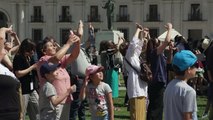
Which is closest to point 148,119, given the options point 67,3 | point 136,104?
point 136,104

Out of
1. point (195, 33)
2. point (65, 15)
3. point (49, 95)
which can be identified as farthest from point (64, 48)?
point (65, 15)

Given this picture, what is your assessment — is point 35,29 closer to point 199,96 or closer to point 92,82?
point 199,96

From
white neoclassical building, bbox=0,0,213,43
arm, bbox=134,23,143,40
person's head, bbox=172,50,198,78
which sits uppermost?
white neoclassical building, bbox=0,0,213,43

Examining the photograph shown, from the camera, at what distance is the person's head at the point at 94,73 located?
23.6 feet

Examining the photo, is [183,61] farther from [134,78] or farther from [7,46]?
[7,46]

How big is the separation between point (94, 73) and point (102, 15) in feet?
182

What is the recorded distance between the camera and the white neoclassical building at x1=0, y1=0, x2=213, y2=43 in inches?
2334

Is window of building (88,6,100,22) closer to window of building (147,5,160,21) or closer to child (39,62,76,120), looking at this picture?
window of building (147,5,160,21)

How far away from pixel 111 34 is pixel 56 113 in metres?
26.5

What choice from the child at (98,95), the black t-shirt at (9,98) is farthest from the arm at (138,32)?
the black t-shirt at (9,98)

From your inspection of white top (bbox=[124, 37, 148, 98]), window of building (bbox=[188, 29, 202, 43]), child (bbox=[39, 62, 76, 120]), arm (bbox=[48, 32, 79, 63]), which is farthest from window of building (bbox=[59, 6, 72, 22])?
child (bbox=[39, 62, 76, 120])

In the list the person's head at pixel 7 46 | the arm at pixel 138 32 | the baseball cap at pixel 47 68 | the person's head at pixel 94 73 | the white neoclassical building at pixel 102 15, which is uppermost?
the white neoclassical building at pixel 102 15

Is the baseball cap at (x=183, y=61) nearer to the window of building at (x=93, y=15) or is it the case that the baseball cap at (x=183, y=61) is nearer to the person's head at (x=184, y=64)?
the person's head at (x=184, y=64)

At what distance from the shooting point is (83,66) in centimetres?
933
